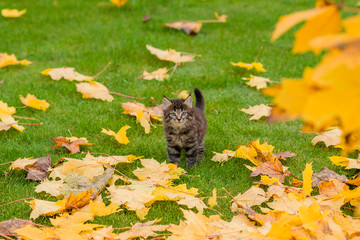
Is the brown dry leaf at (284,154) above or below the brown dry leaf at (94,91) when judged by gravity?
below

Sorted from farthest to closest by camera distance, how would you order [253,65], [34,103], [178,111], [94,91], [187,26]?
[187,26]
[253,65]
[94,91]
[34,103]
[178,111]

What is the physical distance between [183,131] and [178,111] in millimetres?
229

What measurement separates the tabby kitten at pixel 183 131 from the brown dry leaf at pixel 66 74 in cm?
191

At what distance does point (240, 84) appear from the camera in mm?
5641

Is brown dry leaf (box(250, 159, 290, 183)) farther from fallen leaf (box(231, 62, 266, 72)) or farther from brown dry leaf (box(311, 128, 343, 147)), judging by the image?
fallen leaf (box(231, 62, 266, 72))

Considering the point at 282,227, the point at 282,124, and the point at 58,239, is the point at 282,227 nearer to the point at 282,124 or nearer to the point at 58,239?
the point at 58,239

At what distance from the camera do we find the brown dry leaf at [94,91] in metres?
5.14

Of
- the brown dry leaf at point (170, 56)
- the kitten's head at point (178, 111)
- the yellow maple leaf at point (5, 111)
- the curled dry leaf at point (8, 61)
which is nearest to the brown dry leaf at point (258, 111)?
the kitten's head at point (178, 111)

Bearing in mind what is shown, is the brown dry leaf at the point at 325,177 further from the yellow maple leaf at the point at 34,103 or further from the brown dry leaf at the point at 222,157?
the yellow maple leaf at the point at 34,103

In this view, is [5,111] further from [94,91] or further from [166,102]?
[166,102]

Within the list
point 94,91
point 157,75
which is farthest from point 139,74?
point 94,91

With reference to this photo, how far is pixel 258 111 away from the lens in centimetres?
472

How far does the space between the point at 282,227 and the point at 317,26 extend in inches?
52.8

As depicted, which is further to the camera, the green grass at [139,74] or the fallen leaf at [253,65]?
the fallen leaf at [253,65]
